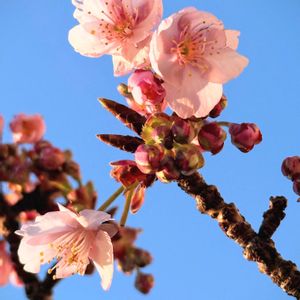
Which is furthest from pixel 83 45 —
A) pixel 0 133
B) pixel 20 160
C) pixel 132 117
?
pixel 0 133

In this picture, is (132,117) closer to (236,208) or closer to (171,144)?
(171,144)

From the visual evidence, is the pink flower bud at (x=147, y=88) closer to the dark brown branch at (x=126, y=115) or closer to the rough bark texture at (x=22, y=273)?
the dark brown branch at (x=126, y=115)

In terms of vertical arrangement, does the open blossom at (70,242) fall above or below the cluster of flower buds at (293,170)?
below

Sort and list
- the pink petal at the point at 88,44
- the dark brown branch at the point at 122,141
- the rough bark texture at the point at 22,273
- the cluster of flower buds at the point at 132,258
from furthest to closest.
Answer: the cluster of flower buds at the point at 132,258 < the rough bark texture at the point at 22,273 < the pink petal at the point at 88,44 < the dark brown branch at the point at 122,141

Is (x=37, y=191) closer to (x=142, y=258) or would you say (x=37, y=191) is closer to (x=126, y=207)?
(x=142, y=258)

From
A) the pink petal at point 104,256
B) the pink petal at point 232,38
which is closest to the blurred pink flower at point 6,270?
the pink petal at point 104,256

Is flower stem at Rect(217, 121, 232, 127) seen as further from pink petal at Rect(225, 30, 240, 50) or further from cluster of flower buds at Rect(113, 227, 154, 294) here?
cluster of flower buds at Rect(113, 227, 154, 294)

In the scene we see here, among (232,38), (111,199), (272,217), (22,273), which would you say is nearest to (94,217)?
(111,199)
